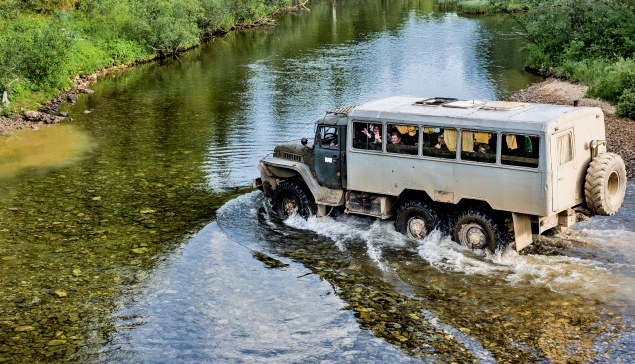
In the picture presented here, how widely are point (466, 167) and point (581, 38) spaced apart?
98.7 feet

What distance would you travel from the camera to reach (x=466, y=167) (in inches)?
694

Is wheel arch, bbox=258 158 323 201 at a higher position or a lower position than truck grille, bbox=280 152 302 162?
lower

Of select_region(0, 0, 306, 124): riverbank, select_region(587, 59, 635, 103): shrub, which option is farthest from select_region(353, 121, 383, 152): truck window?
select_region(0, 0, 306, 124): riverbank

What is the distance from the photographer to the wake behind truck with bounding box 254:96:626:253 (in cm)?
1675

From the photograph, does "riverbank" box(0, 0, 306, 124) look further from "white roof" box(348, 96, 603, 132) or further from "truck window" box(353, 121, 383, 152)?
"white roof" box(348, 96, 603, 132)

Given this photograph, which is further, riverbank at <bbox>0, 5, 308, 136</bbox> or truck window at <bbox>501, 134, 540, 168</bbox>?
riverbank at <bbox>0, 5, 308, 136</bbox>

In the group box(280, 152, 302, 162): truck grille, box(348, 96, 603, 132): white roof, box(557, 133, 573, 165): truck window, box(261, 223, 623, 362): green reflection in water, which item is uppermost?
box(348, 96, 603, 132): white roof

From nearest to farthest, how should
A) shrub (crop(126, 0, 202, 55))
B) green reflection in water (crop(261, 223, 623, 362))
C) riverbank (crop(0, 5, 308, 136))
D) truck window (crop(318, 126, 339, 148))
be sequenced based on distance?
green reflection in water (crop(261, 223, 623, 362))
truck window (crop(318, 126, 339, 148))
riverbank (crop(0, 5, 308, 136))
shrub (crop(126, 0, 202, 55))

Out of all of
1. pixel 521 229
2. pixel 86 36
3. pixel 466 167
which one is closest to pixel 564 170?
pixel 521 229

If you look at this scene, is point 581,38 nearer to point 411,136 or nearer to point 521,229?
point 411,136

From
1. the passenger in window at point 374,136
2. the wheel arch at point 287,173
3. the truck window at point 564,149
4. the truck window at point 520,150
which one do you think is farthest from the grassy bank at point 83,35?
the truck window at point 564,149

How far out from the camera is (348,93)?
137 ft

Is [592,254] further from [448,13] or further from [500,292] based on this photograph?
[448,13]

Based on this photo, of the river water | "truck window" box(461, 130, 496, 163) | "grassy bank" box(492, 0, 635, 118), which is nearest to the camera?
the river water
